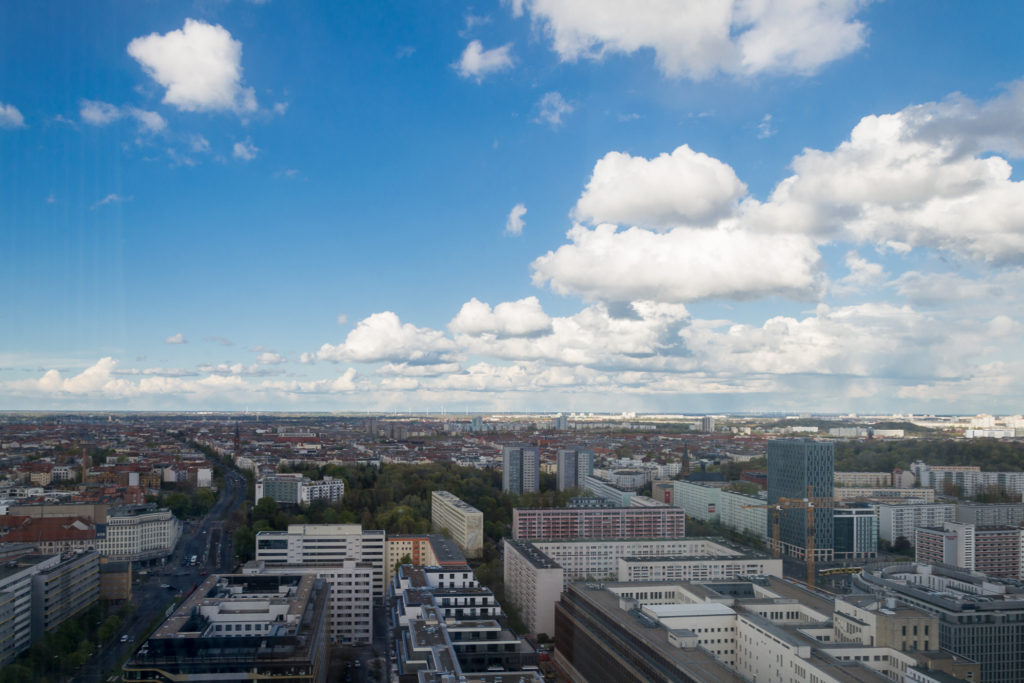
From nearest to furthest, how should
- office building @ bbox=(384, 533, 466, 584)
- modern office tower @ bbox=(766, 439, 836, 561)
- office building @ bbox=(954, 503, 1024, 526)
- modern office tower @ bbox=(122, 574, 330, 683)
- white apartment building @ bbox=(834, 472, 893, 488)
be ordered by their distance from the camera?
modern office tower @ bbox=(122, 574, 330, 683) < office building @ bbox=(384, 533, 466, 584) < modern office tower @ bbox=(766, 439, 836, 561) < office building @ bbox=(954, 503, 1024, 526) < white apartment building @ bbox=(834, 472, 893, 488)

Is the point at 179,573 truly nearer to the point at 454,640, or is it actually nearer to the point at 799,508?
the point at 454,640

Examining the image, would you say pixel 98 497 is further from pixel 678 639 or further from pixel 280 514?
pixel 678 639

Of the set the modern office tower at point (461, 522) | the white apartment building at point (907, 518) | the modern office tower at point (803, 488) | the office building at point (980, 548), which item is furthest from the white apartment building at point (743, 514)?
the modern office tower at point (461, 522)

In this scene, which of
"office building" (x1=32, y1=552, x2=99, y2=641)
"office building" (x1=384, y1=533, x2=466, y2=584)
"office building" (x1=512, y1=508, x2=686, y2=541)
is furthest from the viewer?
"office building" (x1=512, y1=508, x2=686, y2=541)

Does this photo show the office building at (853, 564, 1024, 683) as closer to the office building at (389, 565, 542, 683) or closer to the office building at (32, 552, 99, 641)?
the office building at (389, 565, 542, 683)

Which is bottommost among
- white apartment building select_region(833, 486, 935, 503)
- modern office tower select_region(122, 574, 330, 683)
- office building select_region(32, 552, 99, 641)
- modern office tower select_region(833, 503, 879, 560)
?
modern office tower select_region(833, 503, 879, 560)

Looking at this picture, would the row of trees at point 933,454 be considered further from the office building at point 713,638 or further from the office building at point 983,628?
the office building at point 713,638

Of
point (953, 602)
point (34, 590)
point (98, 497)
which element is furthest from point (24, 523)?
point (953, 602)

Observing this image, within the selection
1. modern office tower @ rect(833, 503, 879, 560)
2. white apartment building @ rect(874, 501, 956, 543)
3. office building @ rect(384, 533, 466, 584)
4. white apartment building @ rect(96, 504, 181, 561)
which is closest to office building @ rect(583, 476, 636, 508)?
modern office tower @ rect(833, 503, 879, 560)
